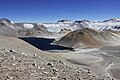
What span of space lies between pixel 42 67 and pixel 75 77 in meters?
3.79

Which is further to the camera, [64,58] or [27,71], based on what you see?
[64,58]

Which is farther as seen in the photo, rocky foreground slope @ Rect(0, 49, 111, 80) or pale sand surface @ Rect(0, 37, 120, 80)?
pale sand surface @ Rect(0, 37, 120, 80)

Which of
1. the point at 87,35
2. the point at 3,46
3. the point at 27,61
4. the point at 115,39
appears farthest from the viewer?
the point at 115,39

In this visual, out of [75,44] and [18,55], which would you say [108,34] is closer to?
[75,44]

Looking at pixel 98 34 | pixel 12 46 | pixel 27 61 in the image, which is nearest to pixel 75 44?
pixel 98 34

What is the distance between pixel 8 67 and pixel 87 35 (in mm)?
128385

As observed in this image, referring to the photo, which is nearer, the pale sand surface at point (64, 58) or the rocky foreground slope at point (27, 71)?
the rocky foreground slope at point (27, 71)

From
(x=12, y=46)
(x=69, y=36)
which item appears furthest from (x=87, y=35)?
(x=12, y=46)

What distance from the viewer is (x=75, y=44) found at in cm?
14562

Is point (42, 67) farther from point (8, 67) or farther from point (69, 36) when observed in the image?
point (69, 36)

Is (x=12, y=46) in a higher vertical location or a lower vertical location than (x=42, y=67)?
higher

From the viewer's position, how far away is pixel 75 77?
3139 centimetres

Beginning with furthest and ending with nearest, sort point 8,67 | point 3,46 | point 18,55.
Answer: point 3,46 < point 18,55 < point 8,67

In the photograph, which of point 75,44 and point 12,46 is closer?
point 12,46
